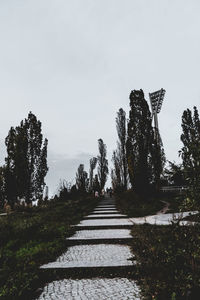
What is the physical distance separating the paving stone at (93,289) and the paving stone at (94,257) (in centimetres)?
31

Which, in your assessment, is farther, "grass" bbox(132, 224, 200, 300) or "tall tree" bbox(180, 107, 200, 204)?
"tall tree" bbox(180, 107, 200, 204)

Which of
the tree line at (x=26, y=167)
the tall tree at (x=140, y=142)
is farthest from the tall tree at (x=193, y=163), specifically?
the tree line at (x=26, y=167)

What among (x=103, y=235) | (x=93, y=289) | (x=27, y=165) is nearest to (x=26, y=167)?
(x=27, y=165)

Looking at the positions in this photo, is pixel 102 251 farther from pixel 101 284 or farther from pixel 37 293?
pixel 37 293

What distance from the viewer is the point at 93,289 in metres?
2.33

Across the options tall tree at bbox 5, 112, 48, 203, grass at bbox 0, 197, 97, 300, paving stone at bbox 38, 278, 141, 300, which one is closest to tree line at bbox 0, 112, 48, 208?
tall tree at bbox 5, 112, 48, 203

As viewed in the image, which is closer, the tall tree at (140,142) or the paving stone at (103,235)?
the paving stone at (103,235)

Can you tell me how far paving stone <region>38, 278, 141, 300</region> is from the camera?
212 cm

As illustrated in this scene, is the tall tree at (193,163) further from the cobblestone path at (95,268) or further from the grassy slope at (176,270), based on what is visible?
the cobblestone path at (95,268)

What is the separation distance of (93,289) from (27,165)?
56.2 ft

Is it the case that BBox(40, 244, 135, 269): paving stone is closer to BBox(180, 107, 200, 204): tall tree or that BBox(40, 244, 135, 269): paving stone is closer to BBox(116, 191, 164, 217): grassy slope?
BBox(180, 107, 200, 204): tall tree

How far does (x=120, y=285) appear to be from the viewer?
7.88 ft

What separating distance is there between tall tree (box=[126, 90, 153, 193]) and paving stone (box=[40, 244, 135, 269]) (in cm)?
1033

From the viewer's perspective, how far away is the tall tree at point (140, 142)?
14.2 m
